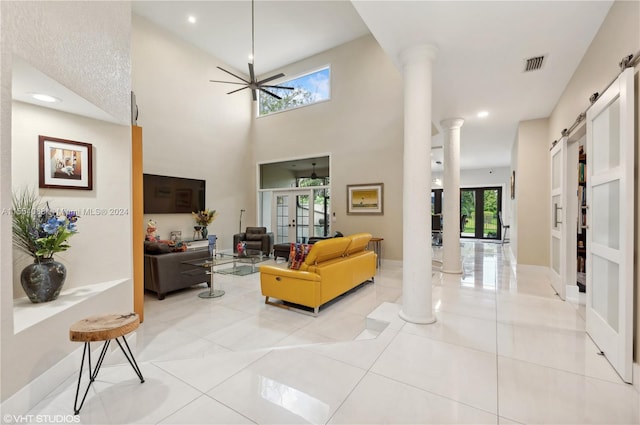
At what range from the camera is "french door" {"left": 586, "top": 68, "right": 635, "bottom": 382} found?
5.89 feet

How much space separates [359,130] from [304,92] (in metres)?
2.32

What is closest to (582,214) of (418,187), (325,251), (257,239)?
(418,187)

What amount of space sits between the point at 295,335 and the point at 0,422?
80.3 inches

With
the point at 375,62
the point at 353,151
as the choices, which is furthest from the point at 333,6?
the point at 353,151

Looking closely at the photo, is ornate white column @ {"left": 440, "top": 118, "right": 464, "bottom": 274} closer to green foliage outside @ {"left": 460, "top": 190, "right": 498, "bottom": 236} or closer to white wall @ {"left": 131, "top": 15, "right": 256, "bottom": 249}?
white wall @ {"left": 131, "top": 15, "right": 256, "bottom": 249}

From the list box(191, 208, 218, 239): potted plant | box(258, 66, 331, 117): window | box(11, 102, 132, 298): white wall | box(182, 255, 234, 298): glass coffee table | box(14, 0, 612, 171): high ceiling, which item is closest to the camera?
box(11, 102, 132, 298): white wall

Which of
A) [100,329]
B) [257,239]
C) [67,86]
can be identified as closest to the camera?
[100,329]

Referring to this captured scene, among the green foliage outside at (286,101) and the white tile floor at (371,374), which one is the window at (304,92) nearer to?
the green foliage outside at (286,101)

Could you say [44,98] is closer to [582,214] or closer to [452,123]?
[452,123]

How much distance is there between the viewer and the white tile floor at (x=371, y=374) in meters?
1.55

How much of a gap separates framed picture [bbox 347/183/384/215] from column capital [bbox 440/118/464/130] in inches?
74.1

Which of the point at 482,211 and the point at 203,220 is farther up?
the point at 482,211

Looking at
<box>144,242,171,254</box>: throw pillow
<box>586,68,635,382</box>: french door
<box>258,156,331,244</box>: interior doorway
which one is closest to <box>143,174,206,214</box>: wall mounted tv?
<box>258,156,331,244</box>: interior doorway

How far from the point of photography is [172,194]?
6.73 m
